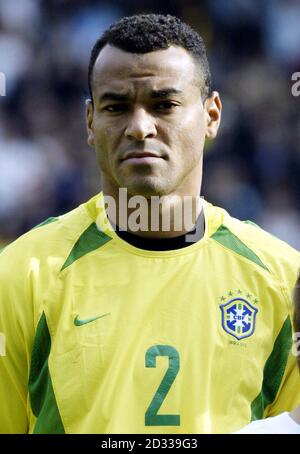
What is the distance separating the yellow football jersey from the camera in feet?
8.12

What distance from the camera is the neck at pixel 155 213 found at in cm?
263

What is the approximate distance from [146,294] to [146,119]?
1.66 ft

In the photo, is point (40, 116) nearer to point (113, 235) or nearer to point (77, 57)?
point (77, 57)

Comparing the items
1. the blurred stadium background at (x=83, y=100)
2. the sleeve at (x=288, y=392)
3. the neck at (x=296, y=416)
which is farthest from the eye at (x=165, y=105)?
the blurred stadium background at (x=83, y=100)

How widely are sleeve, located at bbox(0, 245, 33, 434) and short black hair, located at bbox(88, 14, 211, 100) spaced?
2.11 feet

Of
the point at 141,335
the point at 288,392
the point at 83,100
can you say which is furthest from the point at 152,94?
the point at 83,100

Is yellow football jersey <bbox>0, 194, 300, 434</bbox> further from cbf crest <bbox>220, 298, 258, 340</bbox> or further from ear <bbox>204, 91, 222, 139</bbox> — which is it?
ear <bbox>204, 91, 222, 139</bbox>

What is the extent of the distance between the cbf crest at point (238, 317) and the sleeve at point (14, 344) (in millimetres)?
564

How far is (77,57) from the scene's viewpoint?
7055 millimetres

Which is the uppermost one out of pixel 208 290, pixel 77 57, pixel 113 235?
pixel 77 57

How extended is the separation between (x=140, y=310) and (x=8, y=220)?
13.0ft

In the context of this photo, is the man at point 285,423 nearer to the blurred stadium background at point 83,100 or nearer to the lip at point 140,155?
the lip at point 140,155

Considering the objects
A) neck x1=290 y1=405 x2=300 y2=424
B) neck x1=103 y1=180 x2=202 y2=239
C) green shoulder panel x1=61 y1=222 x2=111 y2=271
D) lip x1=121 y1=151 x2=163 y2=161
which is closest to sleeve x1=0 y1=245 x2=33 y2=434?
green shoulder panel x1=61 y1=222 x2=111 y2=271
